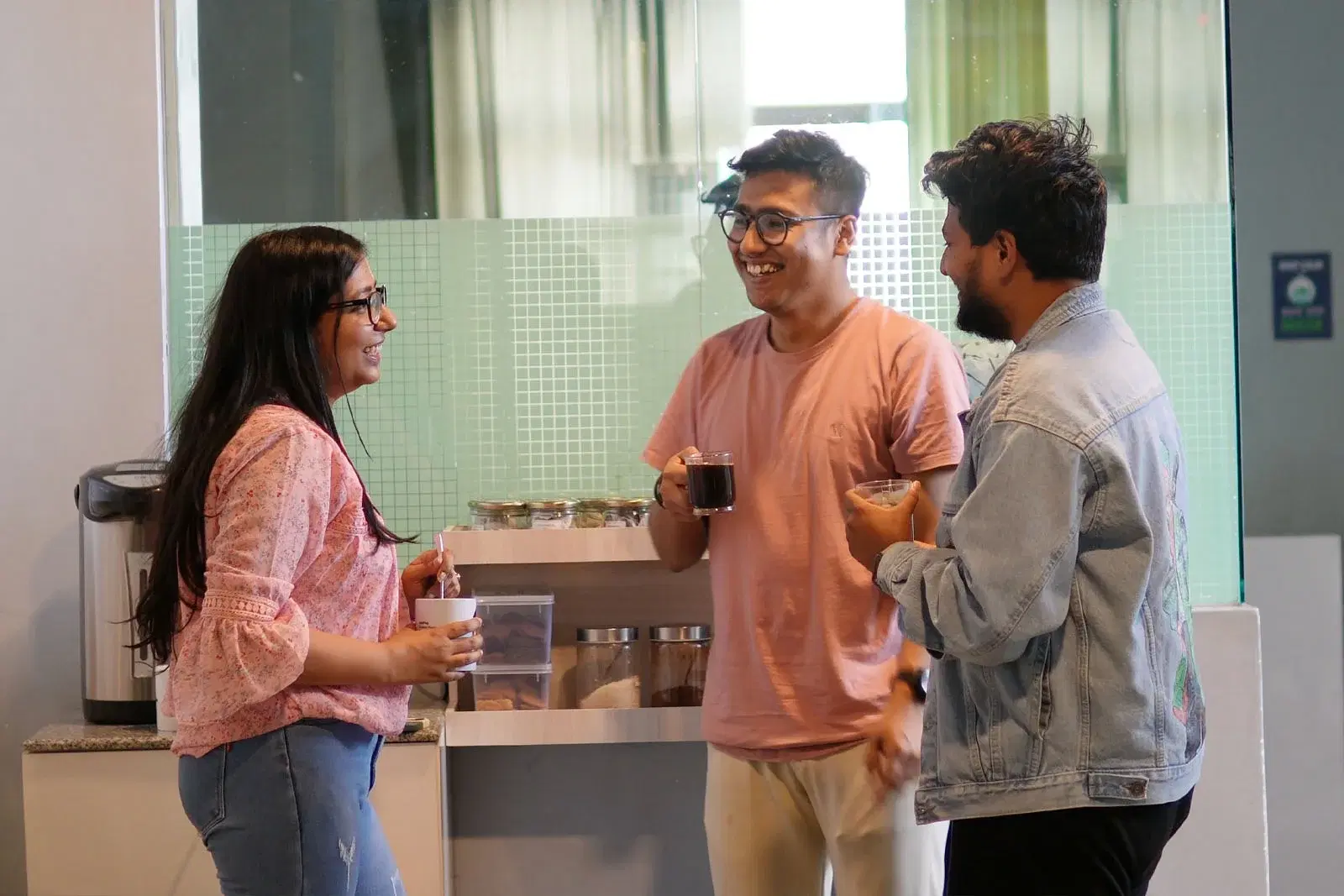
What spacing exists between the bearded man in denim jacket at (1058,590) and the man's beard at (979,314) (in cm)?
2

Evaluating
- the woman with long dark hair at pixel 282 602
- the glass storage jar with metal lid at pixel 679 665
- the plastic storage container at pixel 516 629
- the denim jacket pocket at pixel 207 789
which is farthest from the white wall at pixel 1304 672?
the denim jacket pocket at pixel 207 789

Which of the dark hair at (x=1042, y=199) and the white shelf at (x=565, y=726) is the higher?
the dark hair at (x=1042, y=199)

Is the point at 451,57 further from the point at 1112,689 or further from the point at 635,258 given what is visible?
the point at 1112,689

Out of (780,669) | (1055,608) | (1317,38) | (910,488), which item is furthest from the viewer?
(1317,38)

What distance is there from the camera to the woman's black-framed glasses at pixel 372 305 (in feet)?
5.41

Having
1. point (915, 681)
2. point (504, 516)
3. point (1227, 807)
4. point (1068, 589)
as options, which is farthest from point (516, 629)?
point (1227, 807)

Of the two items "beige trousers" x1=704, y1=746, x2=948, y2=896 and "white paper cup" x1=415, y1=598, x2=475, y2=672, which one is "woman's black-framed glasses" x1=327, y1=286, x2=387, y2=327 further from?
"beige trousers" x1=704, y1=746, x2=948, y2=896

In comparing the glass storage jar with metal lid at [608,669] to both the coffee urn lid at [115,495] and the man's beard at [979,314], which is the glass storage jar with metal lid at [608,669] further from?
the man's beard at [979,314]

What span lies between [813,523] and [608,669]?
68 centimetres

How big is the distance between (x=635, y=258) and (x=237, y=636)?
60.2 inches

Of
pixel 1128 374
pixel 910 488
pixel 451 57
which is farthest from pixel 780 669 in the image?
pixel 451 57

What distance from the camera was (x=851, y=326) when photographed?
2074mm

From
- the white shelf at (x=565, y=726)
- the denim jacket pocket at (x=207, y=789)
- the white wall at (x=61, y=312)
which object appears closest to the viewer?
the denim jacket pocket at (x=207, y=789)

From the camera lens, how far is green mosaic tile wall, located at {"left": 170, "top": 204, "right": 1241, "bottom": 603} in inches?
109
